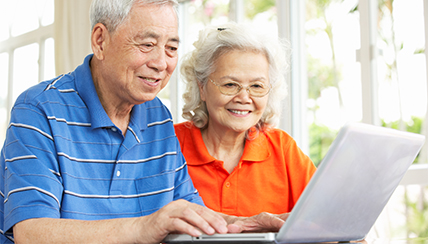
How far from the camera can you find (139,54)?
141 centimetres

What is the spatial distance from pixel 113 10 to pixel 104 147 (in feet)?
1.42

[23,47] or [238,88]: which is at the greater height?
[23,47]

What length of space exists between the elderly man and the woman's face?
29 cm

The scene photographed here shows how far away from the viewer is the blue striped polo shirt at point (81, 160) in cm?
114

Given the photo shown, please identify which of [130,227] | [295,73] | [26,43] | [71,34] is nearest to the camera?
[130,227]

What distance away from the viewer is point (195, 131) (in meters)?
1.96

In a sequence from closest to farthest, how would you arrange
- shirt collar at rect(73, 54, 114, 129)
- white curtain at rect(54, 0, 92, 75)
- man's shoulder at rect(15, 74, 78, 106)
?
man's shoulder at rect(15, 74, 78, 106)
shirt collar at rect(73, 54, 114, 129)
white curtain at rect(54, 0, 92, 75)

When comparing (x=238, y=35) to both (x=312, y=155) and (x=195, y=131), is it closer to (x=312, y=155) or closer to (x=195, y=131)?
(x=195, y=131)

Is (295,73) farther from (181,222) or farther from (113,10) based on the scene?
(181,222)

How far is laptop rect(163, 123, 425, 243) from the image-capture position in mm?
858

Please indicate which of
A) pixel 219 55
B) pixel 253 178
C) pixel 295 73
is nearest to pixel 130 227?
pixel 253 178

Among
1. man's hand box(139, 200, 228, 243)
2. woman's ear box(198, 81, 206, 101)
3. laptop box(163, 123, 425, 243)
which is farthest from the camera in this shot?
woman's ear box(198, 81, 206, 101)

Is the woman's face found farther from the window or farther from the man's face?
the window

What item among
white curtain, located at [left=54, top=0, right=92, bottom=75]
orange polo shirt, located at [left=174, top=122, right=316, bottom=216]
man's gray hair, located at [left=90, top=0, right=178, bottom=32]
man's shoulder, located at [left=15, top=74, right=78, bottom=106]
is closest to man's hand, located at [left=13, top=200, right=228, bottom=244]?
man's shoulder, located at [left=15, top=74, right=78, bottom=106]
